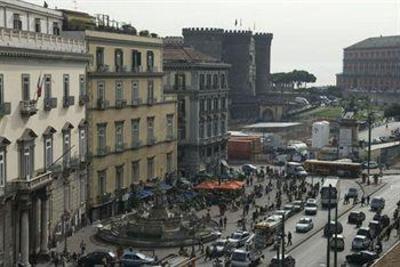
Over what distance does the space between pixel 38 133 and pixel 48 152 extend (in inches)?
77.0

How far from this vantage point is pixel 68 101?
59.6 m

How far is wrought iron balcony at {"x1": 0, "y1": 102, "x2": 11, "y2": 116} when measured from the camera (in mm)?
48469

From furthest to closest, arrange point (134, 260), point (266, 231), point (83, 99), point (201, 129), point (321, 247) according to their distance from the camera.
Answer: point (201, 129), point (83, 99), point (266, 231), point (321, 247), point (134, 260)

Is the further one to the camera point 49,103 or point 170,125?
point 170,125

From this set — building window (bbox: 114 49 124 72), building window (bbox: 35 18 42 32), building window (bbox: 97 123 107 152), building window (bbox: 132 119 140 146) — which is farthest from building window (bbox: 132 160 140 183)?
building window (bbox: 35 18 42 32)

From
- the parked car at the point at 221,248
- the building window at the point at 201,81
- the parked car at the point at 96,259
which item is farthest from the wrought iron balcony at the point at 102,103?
the building window at the point at 201,81

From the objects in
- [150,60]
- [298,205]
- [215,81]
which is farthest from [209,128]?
[298,205]

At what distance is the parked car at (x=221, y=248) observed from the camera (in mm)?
54094

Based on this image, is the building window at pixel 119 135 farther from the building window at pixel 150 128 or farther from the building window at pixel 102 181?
the building window at pixel 150 128

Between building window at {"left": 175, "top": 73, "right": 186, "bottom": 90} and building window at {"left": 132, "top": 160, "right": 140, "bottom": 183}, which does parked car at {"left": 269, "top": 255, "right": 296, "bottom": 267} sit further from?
building window at {"left": 175, "top": 73, "right": 186, "bottom": 90}

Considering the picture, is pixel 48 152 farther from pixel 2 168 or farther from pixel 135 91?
pixel 135 91

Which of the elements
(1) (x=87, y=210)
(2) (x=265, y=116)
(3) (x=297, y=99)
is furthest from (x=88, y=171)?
(3) (x=297, y=99)

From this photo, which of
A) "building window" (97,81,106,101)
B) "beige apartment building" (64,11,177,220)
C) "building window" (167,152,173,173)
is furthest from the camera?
"building window" (167,152,173,173)

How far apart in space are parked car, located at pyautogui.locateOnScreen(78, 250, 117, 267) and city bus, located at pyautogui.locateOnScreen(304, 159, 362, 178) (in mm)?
49968
